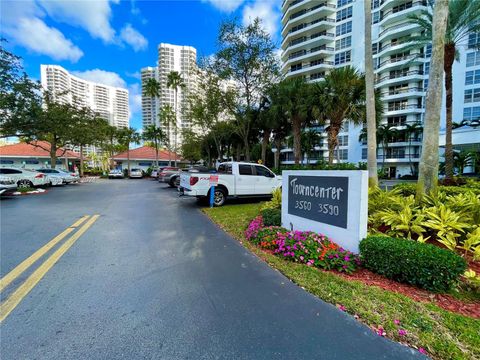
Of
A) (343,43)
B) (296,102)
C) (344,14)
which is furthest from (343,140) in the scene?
(296,102)

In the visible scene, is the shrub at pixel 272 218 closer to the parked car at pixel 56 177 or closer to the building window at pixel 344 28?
the parked car at pixel 56 177

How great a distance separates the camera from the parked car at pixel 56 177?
18578 mm

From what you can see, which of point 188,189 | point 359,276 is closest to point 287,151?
point 188,189

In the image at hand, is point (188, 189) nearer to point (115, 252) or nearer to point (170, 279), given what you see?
point (115, 252)

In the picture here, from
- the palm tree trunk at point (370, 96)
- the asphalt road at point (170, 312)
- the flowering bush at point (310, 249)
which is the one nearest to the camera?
the asphalt road at point (170, 312)

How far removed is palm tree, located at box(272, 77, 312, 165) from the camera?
15.8 m

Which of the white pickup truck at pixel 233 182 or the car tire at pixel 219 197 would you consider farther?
the car tire at pixel 219 197

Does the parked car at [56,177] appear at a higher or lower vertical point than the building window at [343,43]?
lower

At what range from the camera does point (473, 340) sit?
211cm

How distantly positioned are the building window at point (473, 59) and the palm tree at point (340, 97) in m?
28.6

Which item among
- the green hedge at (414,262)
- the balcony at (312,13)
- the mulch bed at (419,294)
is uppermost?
the balcony at (312,13)

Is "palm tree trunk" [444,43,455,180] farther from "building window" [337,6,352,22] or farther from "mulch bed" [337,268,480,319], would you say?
"building window" [337,6,352,22]

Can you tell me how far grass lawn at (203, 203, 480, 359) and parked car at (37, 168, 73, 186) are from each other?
22.0 m

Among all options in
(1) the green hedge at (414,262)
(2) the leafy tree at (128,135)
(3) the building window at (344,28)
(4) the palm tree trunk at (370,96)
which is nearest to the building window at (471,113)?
(3) the building window at (344,28)
